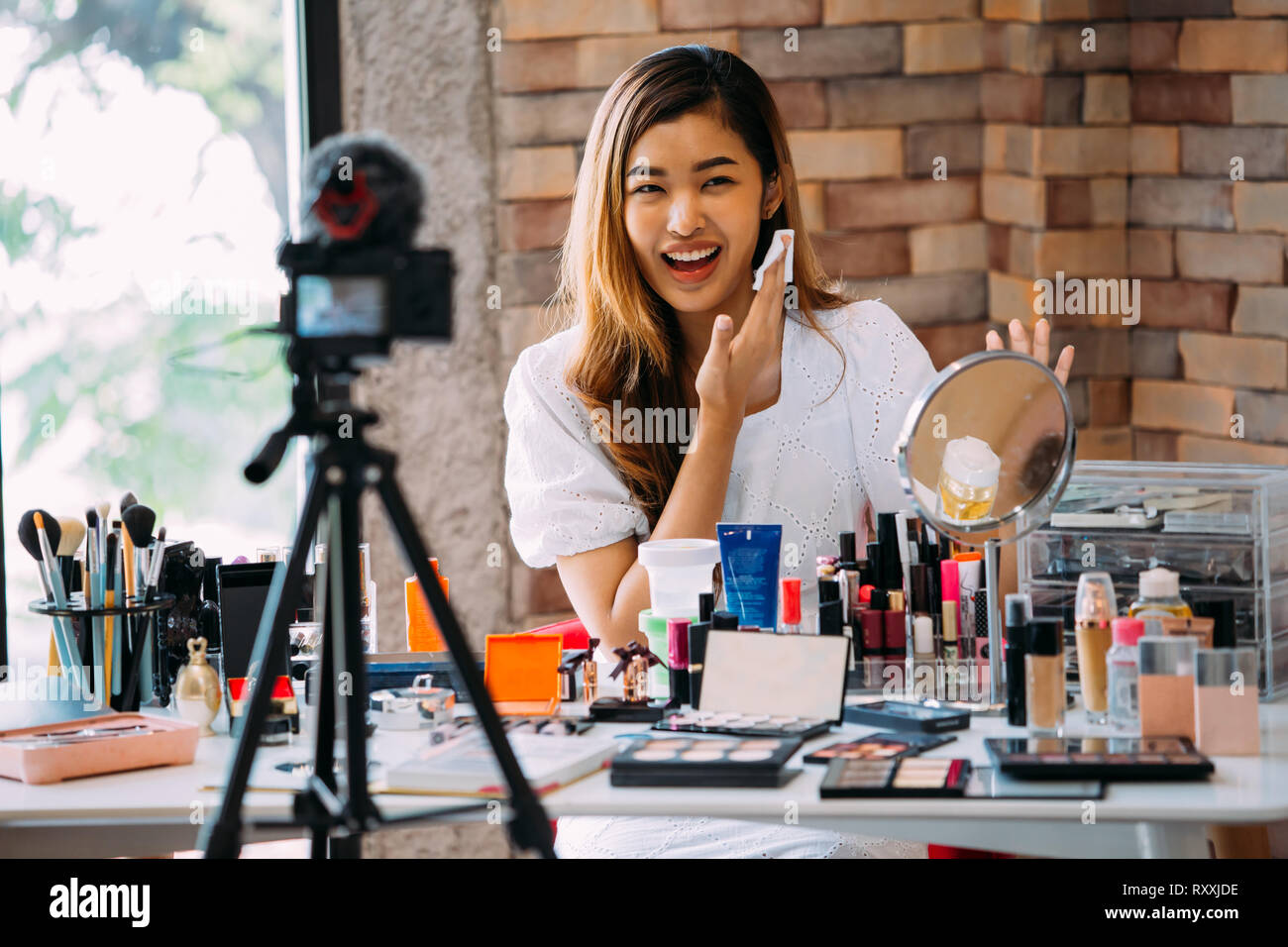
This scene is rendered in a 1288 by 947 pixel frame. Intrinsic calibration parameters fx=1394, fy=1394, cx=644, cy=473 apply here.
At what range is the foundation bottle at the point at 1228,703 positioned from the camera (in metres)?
1.16

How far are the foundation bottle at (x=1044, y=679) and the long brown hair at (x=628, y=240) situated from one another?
2.25 ft

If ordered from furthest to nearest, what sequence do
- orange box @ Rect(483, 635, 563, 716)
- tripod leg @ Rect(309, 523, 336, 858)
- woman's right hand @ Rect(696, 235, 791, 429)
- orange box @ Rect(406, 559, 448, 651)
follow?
woman's right hand @ Rect(696, 235, 791, 429) → orange box @ Rect(406, 559, 448, 651) → orange box @ Rect(483, 635, 563, 716) → tripod leg @ Rect(309, 523, 336, 858)

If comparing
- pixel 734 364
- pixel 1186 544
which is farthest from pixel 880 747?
pixel 734 364

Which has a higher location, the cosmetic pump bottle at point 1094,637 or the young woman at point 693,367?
the young woman at point 693,367

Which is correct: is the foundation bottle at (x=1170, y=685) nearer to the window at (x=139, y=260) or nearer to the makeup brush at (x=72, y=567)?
the makeup brush at (x=72, y=567)

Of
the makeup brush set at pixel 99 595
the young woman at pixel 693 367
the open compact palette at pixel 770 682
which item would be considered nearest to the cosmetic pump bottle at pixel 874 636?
the open compact palette at pixel 770 682

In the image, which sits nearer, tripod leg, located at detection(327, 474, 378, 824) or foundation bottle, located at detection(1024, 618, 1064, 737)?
tripod leg, located at detection(327, 474, 378, 824)

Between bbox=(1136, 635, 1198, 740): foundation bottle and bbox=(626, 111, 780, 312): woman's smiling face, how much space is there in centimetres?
85

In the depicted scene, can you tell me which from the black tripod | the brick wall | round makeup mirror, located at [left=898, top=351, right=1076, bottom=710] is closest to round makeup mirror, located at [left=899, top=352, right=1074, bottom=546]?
round makeup mirror, located at [left=898, top=351, right=1076, bottom=710]

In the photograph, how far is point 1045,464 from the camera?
131 centimetres

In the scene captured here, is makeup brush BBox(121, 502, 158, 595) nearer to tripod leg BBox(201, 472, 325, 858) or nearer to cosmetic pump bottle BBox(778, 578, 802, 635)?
tripod leg BBox(201, 472, 325, 858)

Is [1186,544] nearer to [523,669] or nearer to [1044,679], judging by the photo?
[1044,679]

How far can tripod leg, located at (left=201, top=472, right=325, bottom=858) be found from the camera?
923mm

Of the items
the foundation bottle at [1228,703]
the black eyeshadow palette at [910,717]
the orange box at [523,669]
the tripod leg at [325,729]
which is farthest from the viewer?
the orange box at [523,669]
